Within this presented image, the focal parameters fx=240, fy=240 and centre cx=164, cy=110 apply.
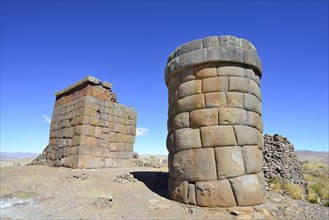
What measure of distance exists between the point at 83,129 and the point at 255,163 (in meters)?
6.82

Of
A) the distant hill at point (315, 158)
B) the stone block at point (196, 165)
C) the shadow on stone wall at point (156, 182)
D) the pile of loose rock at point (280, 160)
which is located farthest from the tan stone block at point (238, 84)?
the distant hill at point (315, 158)

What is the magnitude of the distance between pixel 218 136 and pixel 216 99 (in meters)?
0.77

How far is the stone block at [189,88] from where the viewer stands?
17.0 ft

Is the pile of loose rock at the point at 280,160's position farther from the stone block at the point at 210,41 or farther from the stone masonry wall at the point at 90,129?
the stone masonry wall at the point at 90,129

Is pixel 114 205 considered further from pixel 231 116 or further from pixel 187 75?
pixel 187 75

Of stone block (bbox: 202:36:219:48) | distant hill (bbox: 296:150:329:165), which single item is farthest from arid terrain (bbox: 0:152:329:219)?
distant hill (bbox: 296:150:329:165)

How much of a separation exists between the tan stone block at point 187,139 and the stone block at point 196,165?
0.10 meters

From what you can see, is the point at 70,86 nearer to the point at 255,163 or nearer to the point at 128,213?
the point at 128,213

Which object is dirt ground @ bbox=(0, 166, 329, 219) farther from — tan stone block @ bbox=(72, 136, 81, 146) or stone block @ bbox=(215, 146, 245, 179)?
tan stone block @ bbox=(72, 136, 81, 146)

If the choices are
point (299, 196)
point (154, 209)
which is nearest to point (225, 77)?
point (154, 209)

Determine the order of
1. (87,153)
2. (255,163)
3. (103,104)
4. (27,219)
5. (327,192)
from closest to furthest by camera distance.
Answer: (27,219), (255,163), (327,192), (87,153), (103,104)

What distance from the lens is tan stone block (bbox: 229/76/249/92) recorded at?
4.99 metres

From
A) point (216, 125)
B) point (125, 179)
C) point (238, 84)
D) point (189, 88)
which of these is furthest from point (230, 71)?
point (125, 179)

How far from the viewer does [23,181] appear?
6.86 metres
